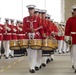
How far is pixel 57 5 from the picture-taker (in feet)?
125

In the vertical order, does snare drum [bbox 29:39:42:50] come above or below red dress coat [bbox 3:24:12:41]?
below

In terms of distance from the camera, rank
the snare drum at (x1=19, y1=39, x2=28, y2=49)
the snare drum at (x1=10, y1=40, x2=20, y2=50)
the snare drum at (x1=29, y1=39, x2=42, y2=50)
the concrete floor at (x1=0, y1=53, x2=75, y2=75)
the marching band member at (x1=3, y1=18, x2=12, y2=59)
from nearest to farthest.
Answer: the snare drum at (x1=29, y1=39, x2=42, y2=50), the snare drum at (x1=19, y1=39, x2=28, y2=49), the concrete floor at (x1=0, y1=53, x2=75, y2=75), the snare drum at (x1=10, y1=40, x2=20, y2=50), the marching band member at (x1=3, y1=18, x2=12, y2=59)

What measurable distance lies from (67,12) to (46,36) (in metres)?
31.3

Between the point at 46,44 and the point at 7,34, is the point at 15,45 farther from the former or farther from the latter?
the point at 7,34

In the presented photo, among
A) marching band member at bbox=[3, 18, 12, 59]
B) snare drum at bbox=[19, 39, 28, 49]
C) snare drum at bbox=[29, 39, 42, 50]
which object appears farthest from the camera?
marching band member at bbox=[3, 18, 12, 59]

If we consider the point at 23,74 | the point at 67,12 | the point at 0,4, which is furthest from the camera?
the point at 67,12

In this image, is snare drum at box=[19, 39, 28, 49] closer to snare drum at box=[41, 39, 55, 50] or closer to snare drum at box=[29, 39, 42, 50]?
snare drum at box=[29, 39, 42, 50]

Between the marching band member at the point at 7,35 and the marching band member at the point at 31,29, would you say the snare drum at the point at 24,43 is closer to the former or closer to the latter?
the marching band member at the point at 31,29

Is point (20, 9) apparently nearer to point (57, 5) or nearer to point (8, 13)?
point (8, 13)

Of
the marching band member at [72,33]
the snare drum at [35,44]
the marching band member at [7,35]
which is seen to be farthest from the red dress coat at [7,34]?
the snare drum at [35,44]

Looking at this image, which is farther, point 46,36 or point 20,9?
point 20,9

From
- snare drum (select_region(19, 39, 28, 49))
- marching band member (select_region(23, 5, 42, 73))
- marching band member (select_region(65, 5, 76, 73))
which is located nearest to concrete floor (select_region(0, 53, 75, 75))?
marching band member (select_region(23, 5, 42, 73))

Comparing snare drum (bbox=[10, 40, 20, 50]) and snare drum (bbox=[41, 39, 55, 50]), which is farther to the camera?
snare drum (bbox=[10, 40, 20, 50])

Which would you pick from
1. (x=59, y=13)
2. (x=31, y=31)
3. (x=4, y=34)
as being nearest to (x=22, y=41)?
(x=31, y=31)
